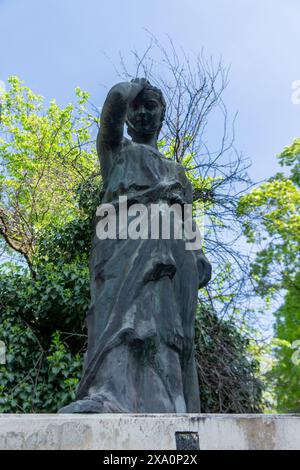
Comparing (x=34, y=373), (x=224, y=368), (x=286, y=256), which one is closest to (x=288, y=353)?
(x=286, y=256)

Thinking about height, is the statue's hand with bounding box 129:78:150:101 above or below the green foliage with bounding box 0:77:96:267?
below

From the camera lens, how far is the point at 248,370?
28.5 feet

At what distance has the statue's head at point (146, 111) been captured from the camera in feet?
13.6

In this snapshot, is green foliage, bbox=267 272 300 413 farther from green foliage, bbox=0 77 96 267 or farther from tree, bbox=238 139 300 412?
green foliage, bbox=0 77 96 267

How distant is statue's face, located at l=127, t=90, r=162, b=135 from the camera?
4.15m

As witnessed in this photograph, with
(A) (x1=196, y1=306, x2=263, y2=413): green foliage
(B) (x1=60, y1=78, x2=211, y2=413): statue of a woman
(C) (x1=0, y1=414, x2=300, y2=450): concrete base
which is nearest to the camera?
(C) (x1=0, y1=414, x2=300, y2=450): concrete base

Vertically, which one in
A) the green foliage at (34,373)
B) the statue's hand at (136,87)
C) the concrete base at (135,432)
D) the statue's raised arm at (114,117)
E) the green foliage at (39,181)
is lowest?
the concrete base at (135,432)

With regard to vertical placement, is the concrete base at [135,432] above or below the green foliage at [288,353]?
below

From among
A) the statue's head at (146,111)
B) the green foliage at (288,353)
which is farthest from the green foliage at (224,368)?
the green foliage at (288,353)

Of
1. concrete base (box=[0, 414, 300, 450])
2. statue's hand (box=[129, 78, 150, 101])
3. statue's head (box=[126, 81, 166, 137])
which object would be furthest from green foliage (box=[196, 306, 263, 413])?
concrete base (box=[0, 414, 300, 450])

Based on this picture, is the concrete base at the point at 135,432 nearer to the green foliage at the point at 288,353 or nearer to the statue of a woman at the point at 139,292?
the statue of a woman at the point at 139,292

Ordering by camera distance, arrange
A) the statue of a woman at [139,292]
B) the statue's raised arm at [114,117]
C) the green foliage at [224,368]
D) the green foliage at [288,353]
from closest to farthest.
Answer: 1. the statue of a woman at [139,292]
2. the statue's raised arm at [114,117]
3. the green foliage at [224,368]
4. the green foliage at [288,353]

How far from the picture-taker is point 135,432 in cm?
235

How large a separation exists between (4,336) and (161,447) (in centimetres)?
627
